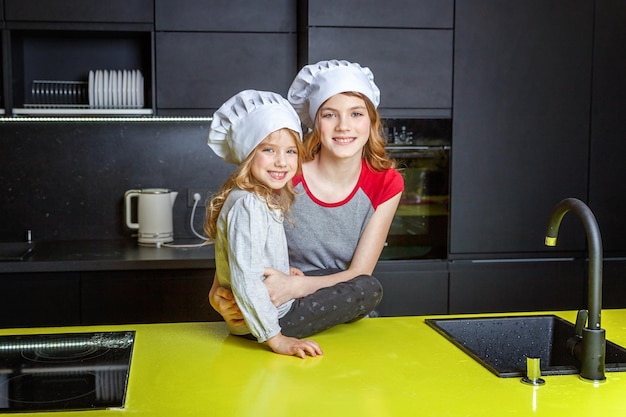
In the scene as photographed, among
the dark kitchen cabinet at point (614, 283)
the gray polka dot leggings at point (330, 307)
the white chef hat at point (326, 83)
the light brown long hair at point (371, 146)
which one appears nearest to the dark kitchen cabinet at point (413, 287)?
the dark kitchen cabinet at point (614, 283)

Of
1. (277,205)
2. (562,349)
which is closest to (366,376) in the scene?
(277,205)

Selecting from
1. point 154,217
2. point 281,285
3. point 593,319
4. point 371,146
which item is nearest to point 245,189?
point 281,285

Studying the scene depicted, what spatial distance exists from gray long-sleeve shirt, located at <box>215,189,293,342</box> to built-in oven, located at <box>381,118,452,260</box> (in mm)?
1494

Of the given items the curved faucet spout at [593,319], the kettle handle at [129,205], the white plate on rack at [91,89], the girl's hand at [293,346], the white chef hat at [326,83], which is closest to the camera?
the curved faucet spout at [593,319]

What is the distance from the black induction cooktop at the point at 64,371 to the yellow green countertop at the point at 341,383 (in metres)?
0.03

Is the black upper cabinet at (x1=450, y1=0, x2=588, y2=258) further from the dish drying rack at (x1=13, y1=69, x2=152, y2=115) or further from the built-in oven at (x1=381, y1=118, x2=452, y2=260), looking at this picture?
the dish drying rack at (x1=13, y1=69, x2=152, y2=115)

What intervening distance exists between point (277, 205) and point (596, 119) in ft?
6.47

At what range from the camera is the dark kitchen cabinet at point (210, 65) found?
3160 millimetres

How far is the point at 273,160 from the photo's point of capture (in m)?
1.73

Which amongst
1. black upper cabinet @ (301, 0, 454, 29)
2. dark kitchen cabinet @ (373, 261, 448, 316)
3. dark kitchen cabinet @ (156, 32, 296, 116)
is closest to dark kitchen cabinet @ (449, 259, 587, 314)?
dark kitchen cabinet @ (373, 261, 448, 316)

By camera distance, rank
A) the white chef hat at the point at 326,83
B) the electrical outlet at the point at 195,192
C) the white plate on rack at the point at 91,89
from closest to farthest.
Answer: the white chef hat at the point at 326,83 → the white plate on rack at the point at 91,89 → the electrical outlet at the point at 195,192

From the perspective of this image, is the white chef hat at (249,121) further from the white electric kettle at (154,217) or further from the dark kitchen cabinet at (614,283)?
the dark kitchen cabinet at (614,283)

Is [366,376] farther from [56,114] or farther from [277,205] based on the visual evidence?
[56,114]

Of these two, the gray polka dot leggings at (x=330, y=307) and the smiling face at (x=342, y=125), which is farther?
the smiling face at (x=342, y=125)
